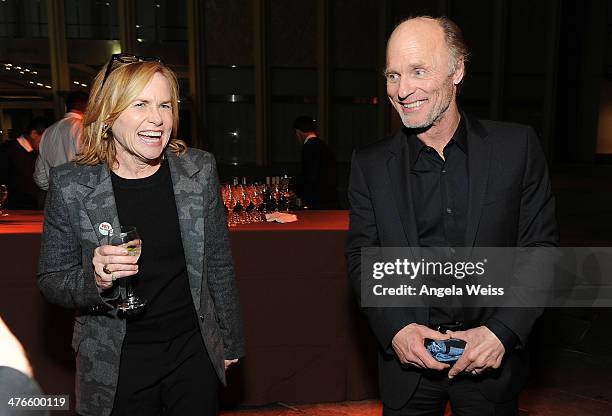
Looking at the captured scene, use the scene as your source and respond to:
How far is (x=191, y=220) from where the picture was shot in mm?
1835

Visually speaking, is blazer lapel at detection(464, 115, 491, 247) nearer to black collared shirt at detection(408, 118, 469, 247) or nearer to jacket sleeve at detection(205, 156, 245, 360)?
black collared shirt at detection(408, 118, 469, 247)

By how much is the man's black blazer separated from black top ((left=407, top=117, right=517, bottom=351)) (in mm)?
32

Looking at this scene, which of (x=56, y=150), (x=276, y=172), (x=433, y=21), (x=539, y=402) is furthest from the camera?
(x=276, y=172)

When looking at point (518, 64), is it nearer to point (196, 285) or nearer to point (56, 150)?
point (56, 150)

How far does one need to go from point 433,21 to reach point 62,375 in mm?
2876

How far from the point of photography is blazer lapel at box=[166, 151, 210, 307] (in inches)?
71.9

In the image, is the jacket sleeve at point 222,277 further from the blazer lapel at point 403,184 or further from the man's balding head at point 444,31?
the man's balding head at point 444,31

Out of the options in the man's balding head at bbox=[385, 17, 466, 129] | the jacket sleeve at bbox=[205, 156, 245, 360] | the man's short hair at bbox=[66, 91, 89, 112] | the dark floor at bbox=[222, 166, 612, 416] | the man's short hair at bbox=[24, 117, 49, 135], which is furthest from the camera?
the man's short hair at bbox=[24, 117, 49, 135]

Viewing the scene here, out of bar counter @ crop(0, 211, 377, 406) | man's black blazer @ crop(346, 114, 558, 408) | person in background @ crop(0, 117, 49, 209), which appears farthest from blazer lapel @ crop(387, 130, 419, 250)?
person in background @ crop(0, 117, 49, 209)

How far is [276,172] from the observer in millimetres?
13172

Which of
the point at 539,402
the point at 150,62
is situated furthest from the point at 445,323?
the point at 539,402

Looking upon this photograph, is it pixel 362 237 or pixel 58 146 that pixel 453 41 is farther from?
pixel 58 146

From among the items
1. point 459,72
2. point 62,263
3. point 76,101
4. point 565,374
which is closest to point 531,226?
point 459,72

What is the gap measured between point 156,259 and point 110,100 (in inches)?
21.4
